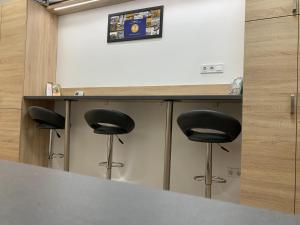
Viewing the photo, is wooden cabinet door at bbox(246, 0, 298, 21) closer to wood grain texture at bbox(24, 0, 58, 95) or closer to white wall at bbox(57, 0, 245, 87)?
white wall at bbox(57, 0, 245, 87)

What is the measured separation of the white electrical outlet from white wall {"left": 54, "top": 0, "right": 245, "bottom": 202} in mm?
43

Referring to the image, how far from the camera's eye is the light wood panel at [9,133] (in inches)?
130

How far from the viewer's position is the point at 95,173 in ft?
11.0

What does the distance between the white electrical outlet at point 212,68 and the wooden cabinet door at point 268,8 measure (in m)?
0.70

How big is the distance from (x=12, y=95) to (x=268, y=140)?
9.28 feet

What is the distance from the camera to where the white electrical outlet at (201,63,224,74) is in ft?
8.85

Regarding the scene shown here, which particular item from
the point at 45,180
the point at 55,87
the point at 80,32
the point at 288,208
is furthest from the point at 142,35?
the point at 45,180

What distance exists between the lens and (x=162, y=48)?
3.03 meters

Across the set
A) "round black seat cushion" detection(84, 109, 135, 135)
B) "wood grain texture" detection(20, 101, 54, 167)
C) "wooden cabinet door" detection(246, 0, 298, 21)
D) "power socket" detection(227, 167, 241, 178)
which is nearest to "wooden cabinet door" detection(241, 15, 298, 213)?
"wooden cabinet door" detection(246, 0, 298, 21)

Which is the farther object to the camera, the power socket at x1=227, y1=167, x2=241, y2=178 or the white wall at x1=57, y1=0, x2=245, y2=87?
the white wall at x1=57, y1=0, x2=245, y2=87

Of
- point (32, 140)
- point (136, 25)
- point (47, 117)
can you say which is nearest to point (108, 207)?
point (47, 117)

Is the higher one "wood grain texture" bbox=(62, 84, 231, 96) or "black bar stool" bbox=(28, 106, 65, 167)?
"wood grain texture" bbox=(62, 84, 231, 96)

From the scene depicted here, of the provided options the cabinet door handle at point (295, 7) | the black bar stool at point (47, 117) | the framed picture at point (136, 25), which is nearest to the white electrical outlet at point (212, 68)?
the framed picture at point (136, 25)

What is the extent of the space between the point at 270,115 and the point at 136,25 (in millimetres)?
1871
